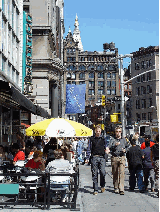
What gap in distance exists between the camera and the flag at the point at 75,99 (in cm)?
3516

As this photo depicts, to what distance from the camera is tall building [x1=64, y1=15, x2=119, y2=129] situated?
15475cm

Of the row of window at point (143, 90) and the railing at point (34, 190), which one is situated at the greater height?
the row of window at point (143, 90)

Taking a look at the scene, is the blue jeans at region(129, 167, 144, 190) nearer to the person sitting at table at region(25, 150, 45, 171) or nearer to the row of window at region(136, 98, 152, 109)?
the person sitting at table at region(25, 150, 45, 171)

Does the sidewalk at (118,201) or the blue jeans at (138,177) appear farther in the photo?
the blue jeans at (138,177)

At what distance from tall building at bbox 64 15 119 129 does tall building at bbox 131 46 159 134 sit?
5097 cm

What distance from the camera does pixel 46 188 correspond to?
10297 millimetres

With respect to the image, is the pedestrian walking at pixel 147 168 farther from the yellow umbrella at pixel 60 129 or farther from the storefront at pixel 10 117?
the storefront at pixel 10 117

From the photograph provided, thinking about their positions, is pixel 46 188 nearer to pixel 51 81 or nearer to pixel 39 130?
pixel 39 130

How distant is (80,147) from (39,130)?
1461 centimetres

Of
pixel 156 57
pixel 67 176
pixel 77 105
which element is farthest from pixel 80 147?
pixel 156 57

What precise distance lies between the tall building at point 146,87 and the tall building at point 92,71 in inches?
2007

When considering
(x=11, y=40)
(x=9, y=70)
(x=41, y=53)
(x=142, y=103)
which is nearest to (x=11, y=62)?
(x=9, y=70)

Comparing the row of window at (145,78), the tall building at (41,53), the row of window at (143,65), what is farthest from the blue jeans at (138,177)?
the row of window at (143,65)

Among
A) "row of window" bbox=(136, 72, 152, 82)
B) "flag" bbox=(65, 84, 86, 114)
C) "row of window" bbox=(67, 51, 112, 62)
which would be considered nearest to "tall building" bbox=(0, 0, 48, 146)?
"flag" bbox=(65, 84, 86, 114)
